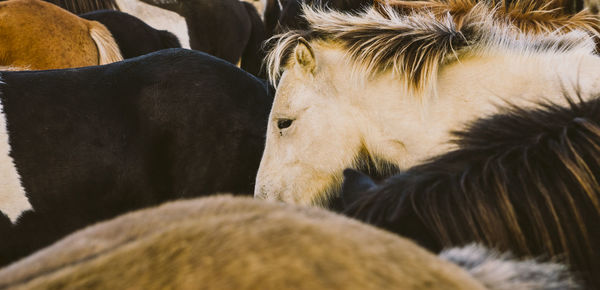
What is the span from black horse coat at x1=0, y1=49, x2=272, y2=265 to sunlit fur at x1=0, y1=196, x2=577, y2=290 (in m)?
1.96

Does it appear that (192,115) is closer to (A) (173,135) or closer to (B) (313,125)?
(A) (173,135)

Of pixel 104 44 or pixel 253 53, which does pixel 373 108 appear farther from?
pixel 253 53

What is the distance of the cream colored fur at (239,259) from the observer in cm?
46

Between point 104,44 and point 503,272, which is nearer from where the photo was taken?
point 503,272

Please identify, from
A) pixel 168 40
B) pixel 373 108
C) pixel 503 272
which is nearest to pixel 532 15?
pixel 373 108

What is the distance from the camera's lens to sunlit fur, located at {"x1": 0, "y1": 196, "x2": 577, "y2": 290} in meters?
0.46

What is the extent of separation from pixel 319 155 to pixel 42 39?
2588mm

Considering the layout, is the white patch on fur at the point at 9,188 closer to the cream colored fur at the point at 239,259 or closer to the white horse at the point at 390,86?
the white horse at the point at 390,86

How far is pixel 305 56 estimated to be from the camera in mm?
1899

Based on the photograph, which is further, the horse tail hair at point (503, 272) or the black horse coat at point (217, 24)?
the black horse coat at point (217, 24)

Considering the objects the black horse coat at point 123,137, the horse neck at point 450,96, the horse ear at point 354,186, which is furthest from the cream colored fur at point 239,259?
the black horse coat at point 123,137

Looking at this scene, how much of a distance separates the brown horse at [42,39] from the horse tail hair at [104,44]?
15 mm

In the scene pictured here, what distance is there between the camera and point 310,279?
463mm

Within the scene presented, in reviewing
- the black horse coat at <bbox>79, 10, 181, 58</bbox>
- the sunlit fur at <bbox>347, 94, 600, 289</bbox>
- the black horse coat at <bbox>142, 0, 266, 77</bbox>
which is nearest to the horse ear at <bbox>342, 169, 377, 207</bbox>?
the sunlit fur at <bbox>347, 94, 600, 289</bbox>
